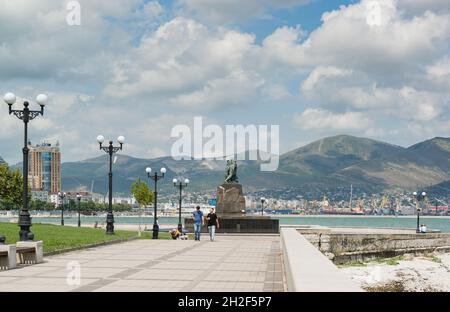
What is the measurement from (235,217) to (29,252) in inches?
1088

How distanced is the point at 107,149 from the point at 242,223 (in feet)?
43.0

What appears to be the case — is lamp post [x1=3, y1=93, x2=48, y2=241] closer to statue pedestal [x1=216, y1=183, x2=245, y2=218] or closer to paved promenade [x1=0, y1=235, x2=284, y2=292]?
paved promenade [x1=0, y1=235, x2=284, y2=292]

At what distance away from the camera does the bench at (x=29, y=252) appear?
1711 centimetres

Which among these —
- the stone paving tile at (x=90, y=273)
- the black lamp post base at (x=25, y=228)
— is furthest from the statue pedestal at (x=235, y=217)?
the stone paving tile at (x=90, y=273)

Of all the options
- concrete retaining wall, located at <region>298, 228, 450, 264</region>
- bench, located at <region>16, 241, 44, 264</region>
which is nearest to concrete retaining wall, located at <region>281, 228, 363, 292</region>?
bench, located at <region>16, 241, 44, 264</region>

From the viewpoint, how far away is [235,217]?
44156 mm

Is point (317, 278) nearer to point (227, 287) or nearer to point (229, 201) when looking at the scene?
point (227, 287)

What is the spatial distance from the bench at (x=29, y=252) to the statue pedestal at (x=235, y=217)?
86.6 feet

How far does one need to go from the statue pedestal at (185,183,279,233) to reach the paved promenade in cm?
2166

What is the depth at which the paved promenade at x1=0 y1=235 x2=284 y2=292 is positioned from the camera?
1259cm

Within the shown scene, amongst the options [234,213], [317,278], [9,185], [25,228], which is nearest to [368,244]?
[234,213]

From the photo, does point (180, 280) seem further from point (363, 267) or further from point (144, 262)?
point (363, 267)
